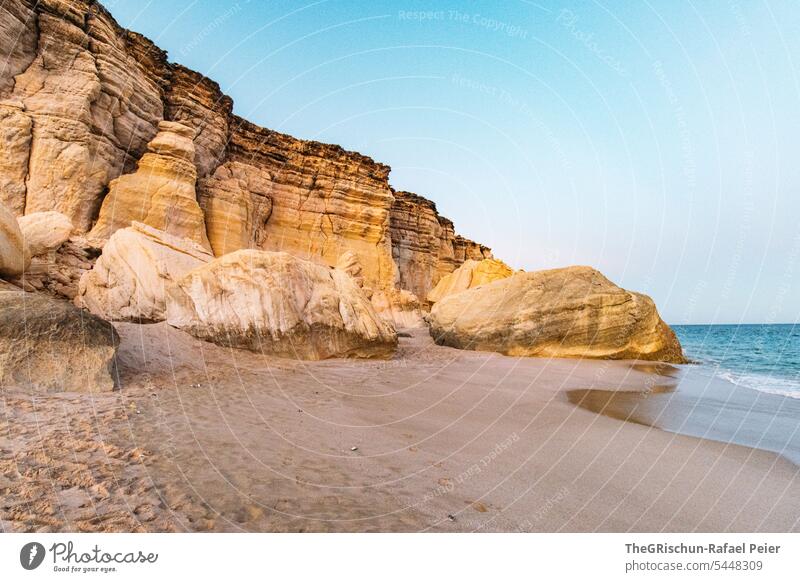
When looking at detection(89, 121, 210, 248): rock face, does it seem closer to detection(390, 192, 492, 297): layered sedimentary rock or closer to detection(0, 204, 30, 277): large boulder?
detection(0, 204, 30, 277): large boulder

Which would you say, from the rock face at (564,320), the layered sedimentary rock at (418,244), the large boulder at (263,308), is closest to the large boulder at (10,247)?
the large boulder at (263,308)

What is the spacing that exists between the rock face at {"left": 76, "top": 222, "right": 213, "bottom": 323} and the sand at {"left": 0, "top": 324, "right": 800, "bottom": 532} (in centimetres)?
249

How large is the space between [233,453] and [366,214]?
24580mm

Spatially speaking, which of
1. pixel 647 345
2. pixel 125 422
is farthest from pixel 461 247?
pixel 125 422

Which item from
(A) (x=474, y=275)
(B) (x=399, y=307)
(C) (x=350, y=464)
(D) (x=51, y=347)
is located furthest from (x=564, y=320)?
(A) (x=474, y=275)

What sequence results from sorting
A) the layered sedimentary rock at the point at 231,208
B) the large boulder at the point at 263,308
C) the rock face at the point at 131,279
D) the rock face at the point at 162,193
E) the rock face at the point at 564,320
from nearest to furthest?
the large boulder at the point at 263,308
the rock face at the point at 131,279
the rock face at the point at 564,320
the rock face at the point at 162,193
the layered sedimentary rock at the point at 231,208

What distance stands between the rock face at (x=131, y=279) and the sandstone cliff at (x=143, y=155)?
2.21 ft
